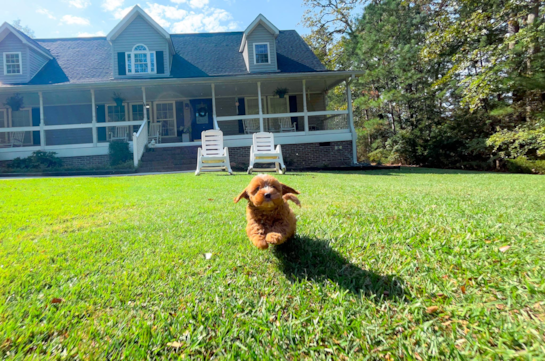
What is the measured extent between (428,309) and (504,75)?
1497 centimetres

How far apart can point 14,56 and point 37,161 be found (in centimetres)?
666

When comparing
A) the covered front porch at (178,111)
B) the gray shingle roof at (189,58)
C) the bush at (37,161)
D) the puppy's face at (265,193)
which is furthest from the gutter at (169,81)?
the puppy's face at (265,193)

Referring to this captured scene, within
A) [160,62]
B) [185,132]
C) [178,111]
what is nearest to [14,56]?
[160,62]

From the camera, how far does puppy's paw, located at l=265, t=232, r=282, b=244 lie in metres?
1.38

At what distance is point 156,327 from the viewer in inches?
42.1

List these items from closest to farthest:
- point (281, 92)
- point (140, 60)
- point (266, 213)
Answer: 1. point (266, 213)
2. point (140, 60)
3. point (281, 92)

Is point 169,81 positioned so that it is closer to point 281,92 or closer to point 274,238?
point 281,92

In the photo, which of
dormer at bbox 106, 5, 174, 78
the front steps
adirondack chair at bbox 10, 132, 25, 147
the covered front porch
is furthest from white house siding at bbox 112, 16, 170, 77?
adirondack chair at bbox 10, 132, 25, 147

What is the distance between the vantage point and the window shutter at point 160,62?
1331 centimetres

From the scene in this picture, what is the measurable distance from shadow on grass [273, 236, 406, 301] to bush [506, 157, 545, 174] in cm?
1354

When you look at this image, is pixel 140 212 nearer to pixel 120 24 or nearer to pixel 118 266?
pixel 118 266

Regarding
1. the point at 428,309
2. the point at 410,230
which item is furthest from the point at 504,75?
the point at 428,309

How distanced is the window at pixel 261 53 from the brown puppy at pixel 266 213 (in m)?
13.3

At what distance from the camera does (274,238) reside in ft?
4.58
